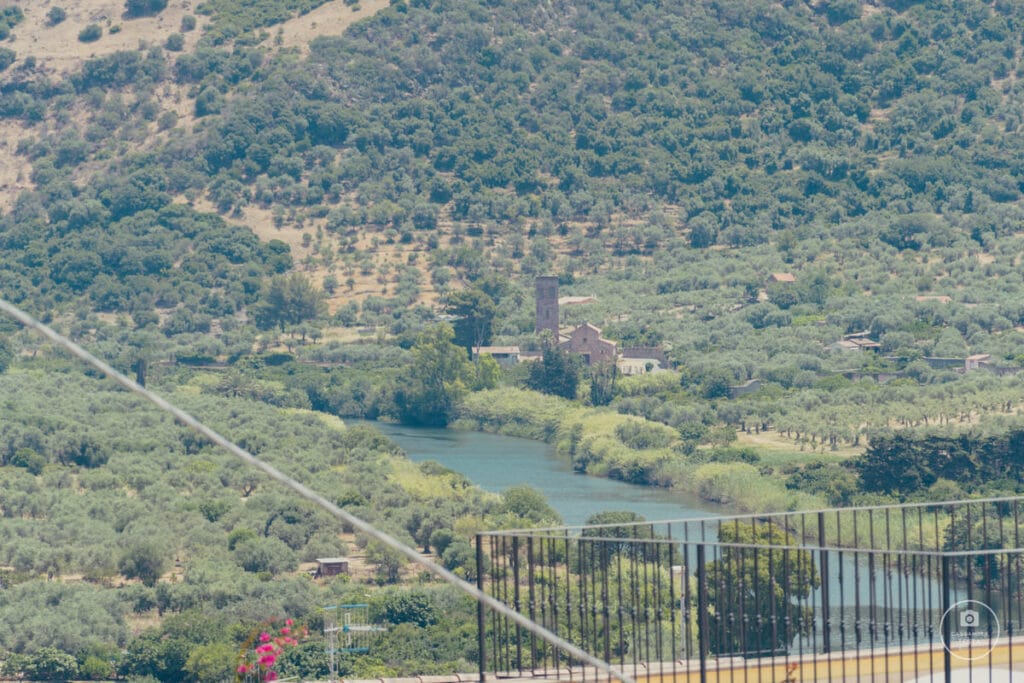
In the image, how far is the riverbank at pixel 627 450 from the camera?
48250 mm

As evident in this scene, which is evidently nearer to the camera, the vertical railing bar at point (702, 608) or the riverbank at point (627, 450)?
the vertical railing bar at point (702, 608)

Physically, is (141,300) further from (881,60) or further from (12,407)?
(881,60)

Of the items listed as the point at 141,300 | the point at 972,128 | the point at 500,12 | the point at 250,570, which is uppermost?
the point at 500,12

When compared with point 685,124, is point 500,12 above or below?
above

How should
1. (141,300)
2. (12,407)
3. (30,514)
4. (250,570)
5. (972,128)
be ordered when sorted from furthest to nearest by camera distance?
(972,128) < (141,300) < (12,407) < (30,514) < (250,570)

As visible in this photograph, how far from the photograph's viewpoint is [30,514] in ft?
149

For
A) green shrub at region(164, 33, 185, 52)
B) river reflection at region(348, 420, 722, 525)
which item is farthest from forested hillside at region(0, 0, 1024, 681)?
river reflection at region(348, 420, 722, 525)

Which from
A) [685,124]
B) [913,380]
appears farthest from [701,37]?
[913,380]

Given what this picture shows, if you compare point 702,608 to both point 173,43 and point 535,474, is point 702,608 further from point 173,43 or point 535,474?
point 173,43

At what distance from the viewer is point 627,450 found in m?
56.2

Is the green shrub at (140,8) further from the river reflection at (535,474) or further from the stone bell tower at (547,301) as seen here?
the river reflection at (535,474)

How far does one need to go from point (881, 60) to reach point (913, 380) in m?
50.3

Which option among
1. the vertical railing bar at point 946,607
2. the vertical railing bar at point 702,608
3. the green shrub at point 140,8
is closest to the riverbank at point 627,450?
the vertical railing bar at point 702,608

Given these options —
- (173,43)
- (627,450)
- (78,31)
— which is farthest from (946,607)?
(78,31)
